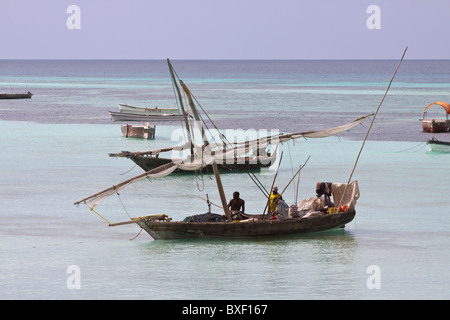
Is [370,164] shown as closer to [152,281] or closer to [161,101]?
[152,281]

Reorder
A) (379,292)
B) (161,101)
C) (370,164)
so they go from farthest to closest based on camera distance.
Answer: (161,101) < (370,164) < (379,292)

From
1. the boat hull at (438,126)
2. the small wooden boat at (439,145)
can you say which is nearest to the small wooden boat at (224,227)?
the small wooden boat at (439,145)

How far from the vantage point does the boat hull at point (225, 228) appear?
1930 centimetres

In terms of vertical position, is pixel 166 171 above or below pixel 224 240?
above

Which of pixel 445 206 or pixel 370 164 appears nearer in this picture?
pixel 445 206

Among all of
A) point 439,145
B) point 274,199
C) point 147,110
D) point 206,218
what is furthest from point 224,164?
point 147,110

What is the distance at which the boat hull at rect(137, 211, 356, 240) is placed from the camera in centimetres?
1930

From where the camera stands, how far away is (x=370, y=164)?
34.8m

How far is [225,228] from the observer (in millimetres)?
19359

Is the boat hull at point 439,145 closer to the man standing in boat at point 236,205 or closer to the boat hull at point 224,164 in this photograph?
the boat hull at point 224,164

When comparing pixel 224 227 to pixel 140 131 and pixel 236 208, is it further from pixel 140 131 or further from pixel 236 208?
pixel 140 131

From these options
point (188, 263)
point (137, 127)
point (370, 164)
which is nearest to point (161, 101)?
point (137, 127)

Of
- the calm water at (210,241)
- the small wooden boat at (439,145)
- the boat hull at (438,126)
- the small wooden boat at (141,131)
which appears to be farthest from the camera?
the boat hull at (438,126)
